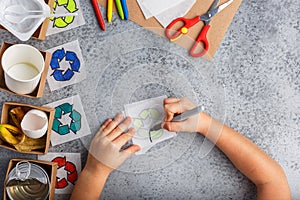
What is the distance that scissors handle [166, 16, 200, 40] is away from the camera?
108cm

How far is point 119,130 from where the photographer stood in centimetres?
106

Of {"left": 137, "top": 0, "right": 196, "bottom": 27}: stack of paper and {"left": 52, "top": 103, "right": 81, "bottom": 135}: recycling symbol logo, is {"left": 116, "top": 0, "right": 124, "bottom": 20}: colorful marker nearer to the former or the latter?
{"left": 137, "top": 0, "right": 196, "bottom": 27}: stack of paper

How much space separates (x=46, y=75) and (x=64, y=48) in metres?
0.08

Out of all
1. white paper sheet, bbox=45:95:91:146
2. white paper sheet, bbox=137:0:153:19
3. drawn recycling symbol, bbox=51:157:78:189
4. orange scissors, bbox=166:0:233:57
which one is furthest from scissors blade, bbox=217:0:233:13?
drawn recycling symbol, bbox=51:157:78:189

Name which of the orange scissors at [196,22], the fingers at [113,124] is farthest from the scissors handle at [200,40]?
the fingers at [113,124]

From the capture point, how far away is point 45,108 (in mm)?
1050

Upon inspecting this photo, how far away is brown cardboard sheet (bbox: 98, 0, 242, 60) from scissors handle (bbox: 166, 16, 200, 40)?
0.01 meters

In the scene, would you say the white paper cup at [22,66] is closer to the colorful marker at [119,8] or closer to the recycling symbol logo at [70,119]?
the recycling symbol logo at [70,119]

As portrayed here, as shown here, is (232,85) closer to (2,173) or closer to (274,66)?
Result: (274,66)

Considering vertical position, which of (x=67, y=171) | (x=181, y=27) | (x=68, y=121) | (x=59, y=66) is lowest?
(x=67, y=171)

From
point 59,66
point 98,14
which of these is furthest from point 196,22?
point 59,66

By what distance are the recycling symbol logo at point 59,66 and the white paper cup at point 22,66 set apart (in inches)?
2.2

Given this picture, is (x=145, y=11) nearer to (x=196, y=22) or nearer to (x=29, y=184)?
(x=196, y=22)

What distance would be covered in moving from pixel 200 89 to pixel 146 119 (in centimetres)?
13
